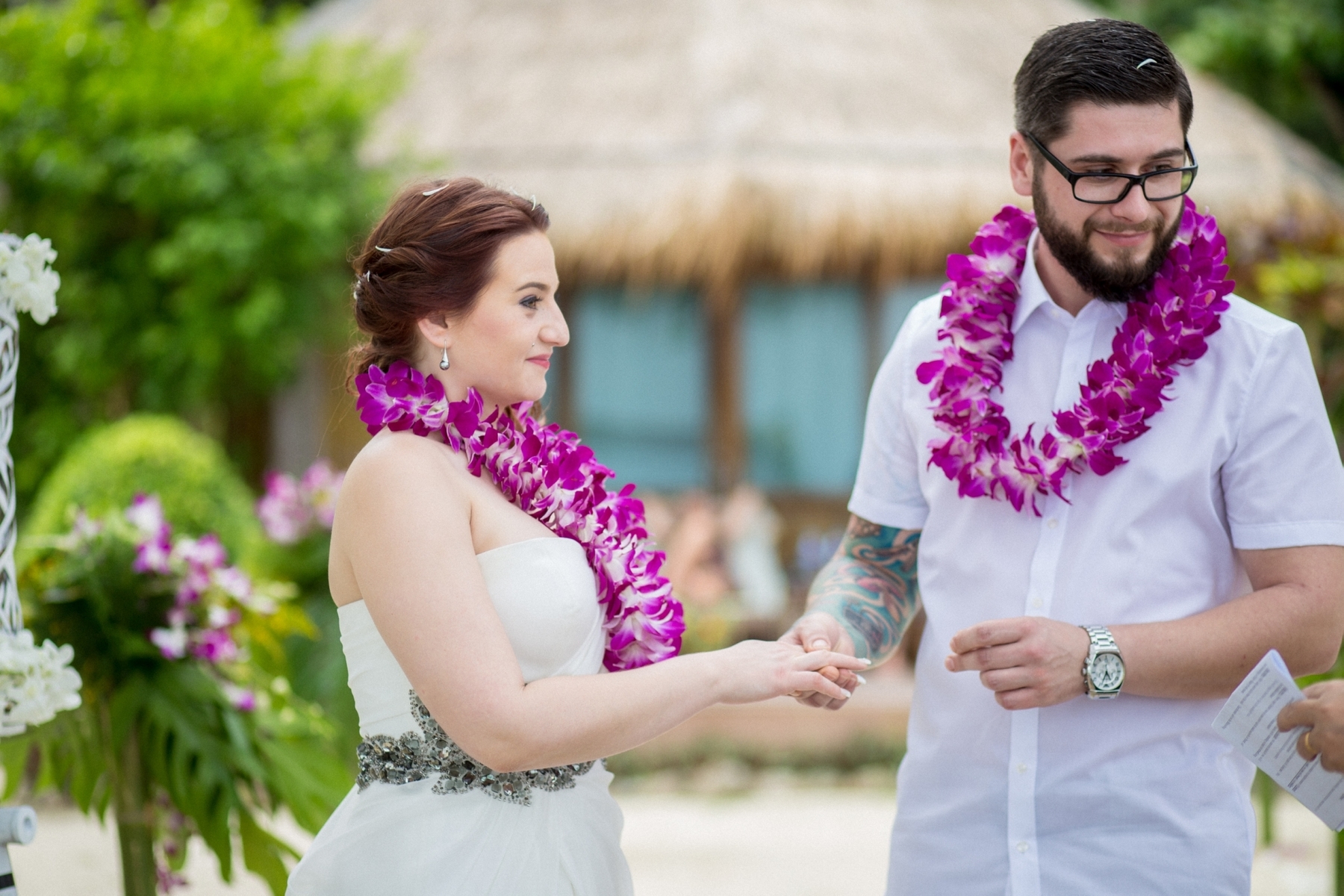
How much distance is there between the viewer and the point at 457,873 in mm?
2152

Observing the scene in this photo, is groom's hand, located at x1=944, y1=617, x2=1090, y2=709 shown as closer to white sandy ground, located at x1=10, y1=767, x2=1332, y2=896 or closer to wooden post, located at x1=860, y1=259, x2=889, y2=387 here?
white sandy ground, located at x1=10, y1=767, x2=1332, y2=896

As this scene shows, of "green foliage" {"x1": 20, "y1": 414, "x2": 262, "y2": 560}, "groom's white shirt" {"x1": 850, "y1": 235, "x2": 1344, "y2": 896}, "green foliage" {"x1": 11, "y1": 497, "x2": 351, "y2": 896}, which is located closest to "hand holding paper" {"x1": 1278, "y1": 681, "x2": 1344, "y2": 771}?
"groom's white shirt" {"x1": 850, "y1": 235, "x2": 1344, "y2": 896}

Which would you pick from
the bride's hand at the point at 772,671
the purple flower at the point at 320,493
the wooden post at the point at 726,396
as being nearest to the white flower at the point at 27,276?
the bride's hand at the point at 772,671

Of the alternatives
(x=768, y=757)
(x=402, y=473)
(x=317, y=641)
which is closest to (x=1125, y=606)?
(x=402, y=473)

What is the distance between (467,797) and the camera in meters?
2.20

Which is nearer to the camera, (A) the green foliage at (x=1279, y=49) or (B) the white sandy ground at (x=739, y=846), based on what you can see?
(B) the white sandy ground at (x=739, y=846)

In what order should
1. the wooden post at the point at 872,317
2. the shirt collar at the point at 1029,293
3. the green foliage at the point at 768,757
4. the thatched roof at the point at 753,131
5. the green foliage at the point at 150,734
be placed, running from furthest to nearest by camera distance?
1. the wooden post at the point at 872,317
2. the thatched roof at the point at 753,131
3. the green foliage at the point at 768,757
4. the green foliage at the point at 150,734
5. the shirt collar at the point at 1029,293

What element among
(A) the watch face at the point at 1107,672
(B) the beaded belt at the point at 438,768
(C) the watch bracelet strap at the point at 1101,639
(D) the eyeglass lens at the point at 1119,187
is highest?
(D) the eyeglass lens at the point at 1119,187

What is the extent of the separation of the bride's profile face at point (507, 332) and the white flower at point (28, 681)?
78 centimetres

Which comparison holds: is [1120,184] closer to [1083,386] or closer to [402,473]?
[1083,386]

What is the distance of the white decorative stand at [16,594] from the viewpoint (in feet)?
7.16

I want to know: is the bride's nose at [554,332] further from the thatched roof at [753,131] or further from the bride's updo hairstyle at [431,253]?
the thatched roof at [753,131]

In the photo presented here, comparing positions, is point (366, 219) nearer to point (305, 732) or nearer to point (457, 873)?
point (305, 732)

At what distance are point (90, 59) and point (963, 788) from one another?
30.4 ft
